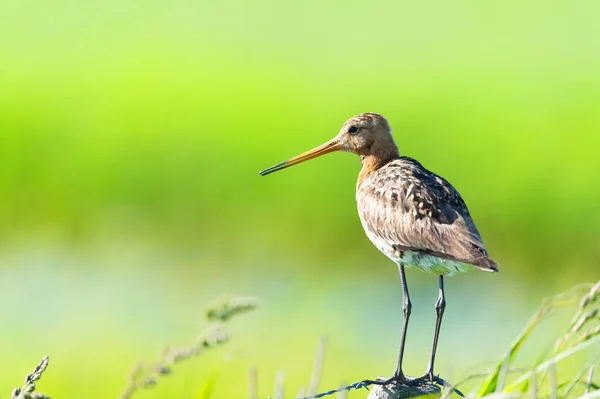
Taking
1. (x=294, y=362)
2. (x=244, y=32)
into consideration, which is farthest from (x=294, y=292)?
(x=244, y=32)

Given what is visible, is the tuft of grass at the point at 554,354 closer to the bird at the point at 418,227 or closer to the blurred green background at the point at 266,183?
the bird at the point at 418,227

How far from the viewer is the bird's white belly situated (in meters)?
4.17

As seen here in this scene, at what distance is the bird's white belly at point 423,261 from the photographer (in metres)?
4.17

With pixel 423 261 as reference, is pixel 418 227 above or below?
above

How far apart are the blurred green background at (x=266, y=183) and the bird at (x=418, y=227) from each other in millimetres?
2232

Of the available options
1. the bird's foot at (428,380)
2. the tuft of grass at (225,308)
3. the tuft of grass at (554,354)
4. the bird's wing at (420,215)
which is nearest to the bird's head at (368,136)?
the bird's wing at (420,215)

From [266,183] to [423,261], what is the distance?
215 inches

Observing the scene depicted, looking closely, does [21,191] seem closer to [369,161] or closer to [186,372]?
[186,372]

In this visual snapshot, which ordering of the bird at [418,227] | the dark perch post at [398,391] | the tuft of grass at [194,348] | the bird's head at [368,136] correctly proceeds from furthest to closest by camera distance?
1. the bird's head at [368,136]
2. the bird at [418,227]
3. the dark perch post at [398,391]
4. the tuft of grass at [194,348]

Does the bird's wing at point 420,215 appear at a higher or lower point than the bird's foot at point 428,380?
higher

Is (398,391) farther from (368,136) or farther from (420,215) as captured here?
(368,136)

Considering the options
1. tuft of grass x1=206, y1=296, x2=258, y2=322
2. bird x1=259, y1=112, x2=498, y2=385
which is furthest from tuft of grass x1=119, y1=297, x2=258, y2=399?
bird x1=259, y1=112, x2=498, y2=385

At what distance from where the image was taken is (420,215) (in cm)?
438

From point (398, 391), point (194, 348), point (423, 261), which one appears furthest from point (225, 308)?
point (423, 261)
